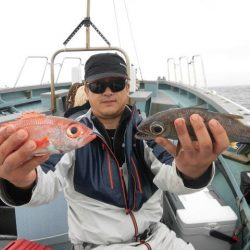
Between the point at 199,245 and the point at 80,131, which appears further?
the point at 199,245

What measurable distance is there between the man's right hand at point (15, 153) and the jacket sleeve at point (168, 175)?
968 mm

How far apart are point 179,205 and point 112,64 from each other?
5.43 ft

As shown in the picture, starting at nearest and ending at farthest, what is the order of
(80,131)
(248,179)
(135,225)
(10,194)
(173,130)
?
(80,131) → (173,130) → (10,194) → (135,225) → (248,179)

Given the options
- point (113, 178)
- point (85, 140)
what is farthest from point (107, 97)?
point (85, 140)

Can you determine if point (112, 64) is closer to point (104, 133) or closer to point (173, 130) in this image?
point (104, 133)

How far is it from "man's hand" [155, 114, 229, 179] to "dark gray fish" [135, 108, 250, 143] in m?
0.05

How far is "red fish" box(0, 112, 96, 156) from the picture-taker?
151 centimetres

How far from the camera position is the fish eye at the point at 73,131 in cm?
157

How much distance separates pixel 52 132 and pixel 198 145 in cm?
87

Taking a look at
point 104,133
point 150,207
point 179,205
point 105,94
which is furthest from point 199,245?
point 105,94

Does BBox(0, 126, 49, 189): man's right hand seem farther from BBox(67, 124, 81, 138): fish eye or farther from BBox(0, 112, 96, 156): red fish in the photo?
BBox(67, 124, 81, 138): fish eye

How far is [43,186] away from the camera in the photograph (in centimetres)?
194

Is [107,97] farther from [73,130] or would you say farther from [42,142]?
[42,142]

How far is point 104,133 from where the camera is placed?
90.8 inches
